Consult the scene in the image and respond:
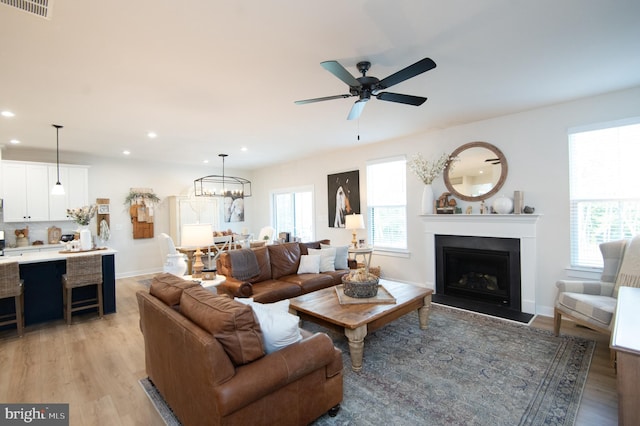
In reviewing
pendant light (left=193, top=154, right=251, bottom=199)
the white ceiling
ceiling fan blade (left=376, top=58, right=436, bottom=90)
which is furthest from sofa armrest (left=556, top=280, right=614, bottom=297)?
pendant light (left=193, top=154, right=251, bottom=199)

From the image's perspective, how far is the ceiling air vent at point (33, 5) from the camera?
5.72ft

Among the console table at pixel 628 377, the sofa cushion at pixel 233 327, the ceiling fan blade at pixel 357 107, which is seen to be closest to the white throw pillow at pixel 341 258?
the ceiling fan blade at pixel 357 107

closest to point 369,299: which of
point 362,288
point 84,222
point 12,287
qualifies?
point 362,288

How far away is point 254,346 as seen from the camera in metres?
1.68

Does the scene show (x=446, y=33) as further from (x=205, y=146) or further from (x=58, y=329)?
(x=58, y=329)

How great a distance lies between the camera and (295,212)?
25.6 feet

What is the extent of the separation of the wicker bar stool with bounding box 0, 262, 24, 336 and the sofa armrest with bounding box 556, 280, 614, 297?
6171mm

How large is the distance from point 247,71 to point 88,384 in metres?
3.06

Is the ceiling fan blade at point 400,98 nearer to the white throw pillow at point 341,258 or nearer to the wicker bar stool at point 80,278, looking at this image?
the white throw pillow at point 341,258

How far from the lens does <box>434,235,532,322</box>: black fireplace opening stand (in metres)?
4.11

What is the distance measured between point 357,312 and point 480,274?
2.74 m

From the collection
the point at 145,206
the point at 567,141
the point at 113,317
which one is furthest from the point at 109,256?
the point at 567,141

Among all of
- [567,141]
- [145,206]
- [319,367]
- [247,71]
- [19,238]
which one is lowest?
[319,367]

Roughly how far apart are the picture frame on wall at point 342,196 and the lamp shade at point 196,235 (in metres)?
3.53
